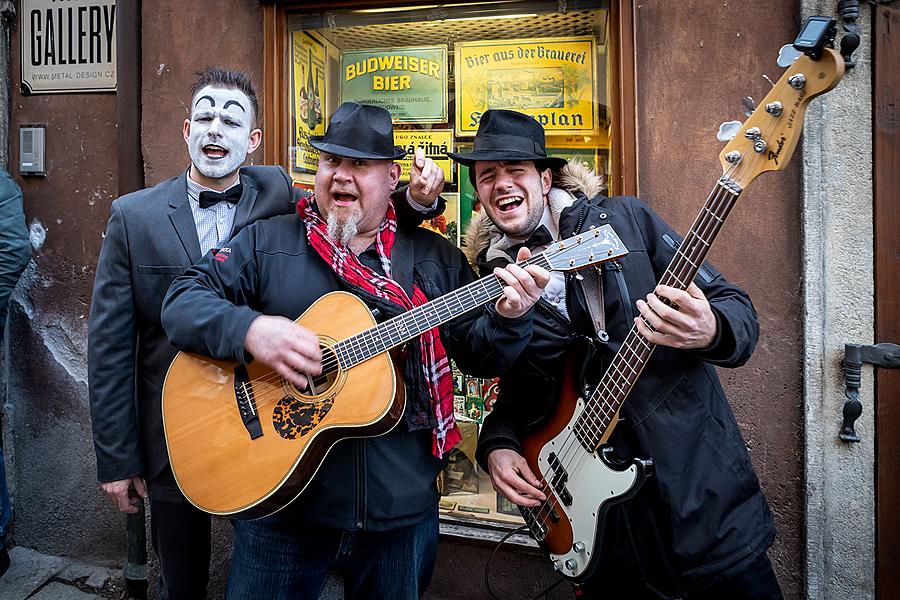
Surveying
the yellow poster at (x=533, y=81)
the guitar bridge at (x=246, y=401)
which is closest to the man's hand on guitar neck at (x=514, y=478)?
the guitar bridge at (x=246, y=401)

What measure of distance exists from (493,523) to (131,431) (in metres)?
1.71

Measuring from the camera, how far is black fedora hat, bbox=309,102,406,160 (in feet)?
6.31

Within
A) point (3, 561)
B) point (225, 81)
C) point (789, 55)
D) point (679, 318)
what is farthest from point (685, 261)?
point (3, 561)

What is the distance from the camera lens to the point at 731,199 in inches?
62.4

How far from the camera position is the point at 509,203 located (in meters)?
2.04

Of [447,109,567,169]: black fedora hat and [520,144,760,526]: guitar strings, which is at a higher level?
[447,109,567,169]: black fedora hat

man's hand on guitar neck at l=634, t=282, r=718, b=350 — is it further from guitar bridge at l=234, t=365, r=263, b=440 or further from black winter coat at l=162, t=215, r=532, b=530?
guitar bridge at l=234, t=365, r=263, b=440

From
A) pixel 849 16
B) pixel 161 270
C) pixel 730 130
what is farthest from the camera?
pixel 849 16

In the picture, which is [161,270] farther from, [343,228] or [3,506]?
[3,506]

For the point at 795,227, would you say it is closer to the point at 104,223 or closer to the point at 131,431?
the point at 131,431

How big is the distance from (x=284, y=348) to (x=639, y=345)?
3.14ft

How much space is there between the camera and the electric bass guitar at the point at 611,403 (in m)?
1.52

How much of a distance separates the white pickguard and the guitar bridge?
0.87 m

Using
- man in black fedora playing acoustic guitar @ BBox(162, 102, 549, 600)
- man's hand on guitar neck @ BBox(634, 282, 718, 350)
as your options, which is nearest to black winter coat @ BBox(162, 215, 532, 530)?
man in black fedora playing acoustic guitar @ BBox(162, 102, 549, 600)
